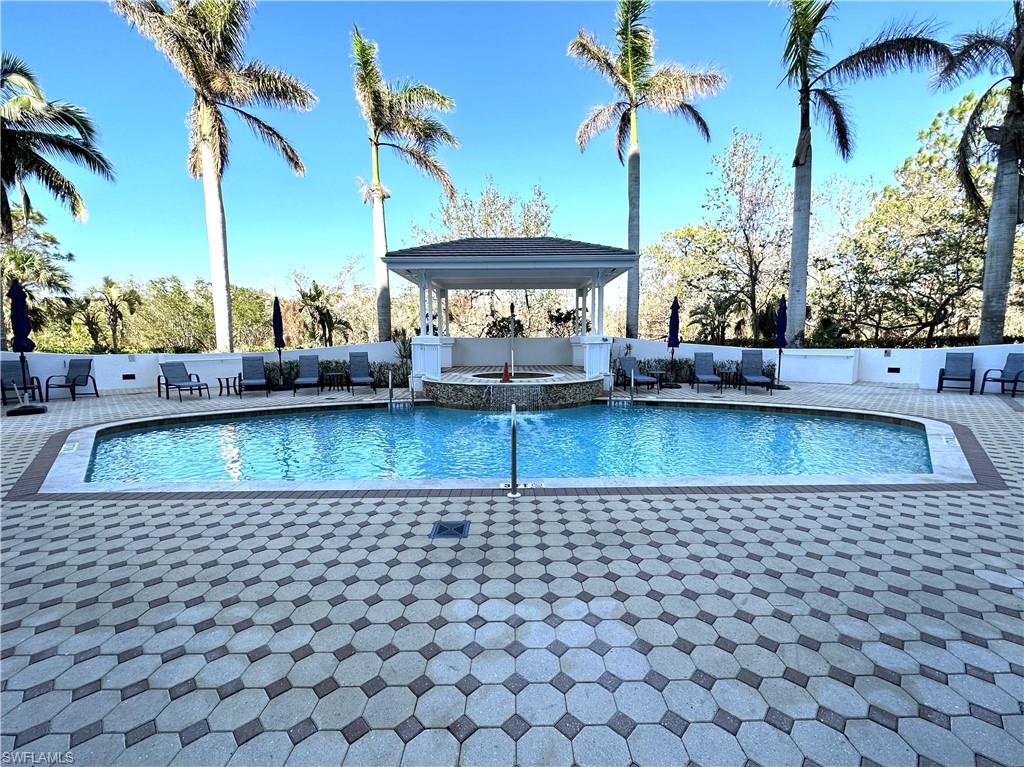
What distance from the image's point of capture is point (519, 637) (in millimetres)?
2602

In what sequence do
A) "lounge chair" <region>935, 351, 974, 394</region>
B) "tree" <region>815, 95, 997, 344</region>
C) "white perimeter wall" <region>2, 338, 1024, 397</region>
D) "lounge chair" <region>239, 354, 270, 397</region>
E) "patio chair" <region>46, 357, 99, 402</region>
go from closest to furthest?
"patio chair" <region>46, 357, 99, 402</region> → "lounge chair" <region>935, 351, 974, 394</region> → "white perimeter wall" <region>2, 338, 1024, 397</region> → "lounge chair" <region>239, 354, 270, 397</region> → "tree" <region>815, 95, 997, 344</region>

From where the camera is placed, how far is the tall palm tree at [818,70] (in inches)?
510

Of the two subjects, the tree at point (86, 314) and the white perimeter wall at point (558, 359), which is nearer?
the white perimeter wall at point (558, 359)

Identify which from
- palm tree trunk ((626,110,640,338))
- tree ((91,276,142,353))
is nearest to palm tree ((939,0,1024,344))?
palm tree trunk ((626,110,640,338))

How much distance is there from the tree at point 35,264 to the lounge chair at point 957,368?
34.4 m

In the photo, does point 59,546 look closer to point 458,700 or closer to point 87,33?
point 458,700

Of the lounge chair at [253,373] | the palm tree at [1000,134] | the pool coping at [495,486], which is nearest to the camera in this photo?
the pool coping at [495,486]

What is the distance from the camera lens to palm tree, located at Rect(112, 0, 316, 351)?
1276 centimetres

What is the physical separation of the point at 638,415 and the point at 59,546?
986cm

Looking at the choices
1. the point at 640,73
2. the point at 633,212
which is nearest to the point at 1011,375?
the point at 633,212

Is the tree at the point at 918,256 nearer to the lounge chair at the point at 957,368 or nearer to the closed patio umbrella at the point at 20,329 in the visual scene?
the lounge chair at the point at 957,368

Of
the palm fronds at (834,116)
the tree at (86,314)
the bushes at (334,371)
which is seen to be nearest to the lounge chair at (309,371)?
the bushes at (334,371)

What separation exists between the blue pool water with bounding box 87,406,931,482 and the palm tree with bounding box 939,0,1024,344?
24.6 ft

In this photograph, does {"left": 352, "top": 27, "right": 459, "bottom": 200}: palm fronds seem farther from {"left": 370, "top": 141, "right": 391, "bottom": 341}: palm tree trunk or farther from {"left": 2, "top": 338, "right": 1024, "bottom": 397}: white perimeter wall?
{"left": 2, "top": 338, "right": 1024, "bottom": 397}: white perimeter wall
